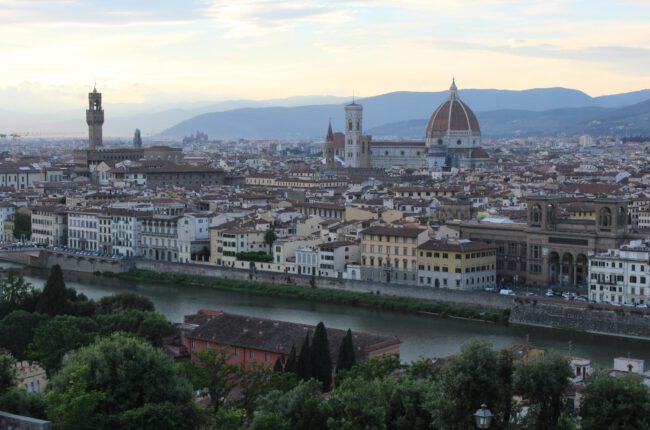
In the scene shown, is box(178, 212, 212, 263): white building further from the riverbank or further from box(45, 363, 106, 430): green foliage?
box(45, 363, 106, 430): green foliage

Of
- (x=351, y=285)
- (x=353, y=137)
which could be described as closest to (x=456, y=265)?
(x=351, y=285)

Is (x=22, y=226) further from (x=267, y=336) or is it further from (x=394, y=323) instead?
(x=267, y=336)

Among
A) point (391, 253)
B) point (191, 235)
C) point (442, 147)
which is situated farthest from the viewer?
point (442, 147)

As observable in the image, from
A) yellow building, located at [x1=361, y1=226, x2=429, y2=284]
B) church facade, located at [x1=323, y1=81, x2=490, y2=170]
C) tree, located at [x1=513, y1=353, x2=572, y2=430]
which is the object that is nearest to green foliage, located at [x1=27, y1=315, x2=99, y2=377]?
tree, located at [x1=513, y1=353, x2=572, y2=430]

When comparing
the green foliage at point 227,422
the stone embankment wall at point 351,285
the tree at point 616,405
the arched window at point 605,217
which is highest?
the arched window at point 605,217

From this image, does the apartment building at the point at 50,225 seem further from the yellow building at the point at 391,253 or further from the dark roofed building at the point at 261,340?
the dark roofed building at the point at 261,340

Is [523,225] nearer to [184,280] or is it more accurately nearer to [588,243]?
[588,243]

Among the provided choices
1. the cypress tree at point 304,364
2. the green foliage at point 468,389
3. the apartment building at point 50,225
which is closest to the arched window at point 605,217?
the cypress tree at point 304,364
